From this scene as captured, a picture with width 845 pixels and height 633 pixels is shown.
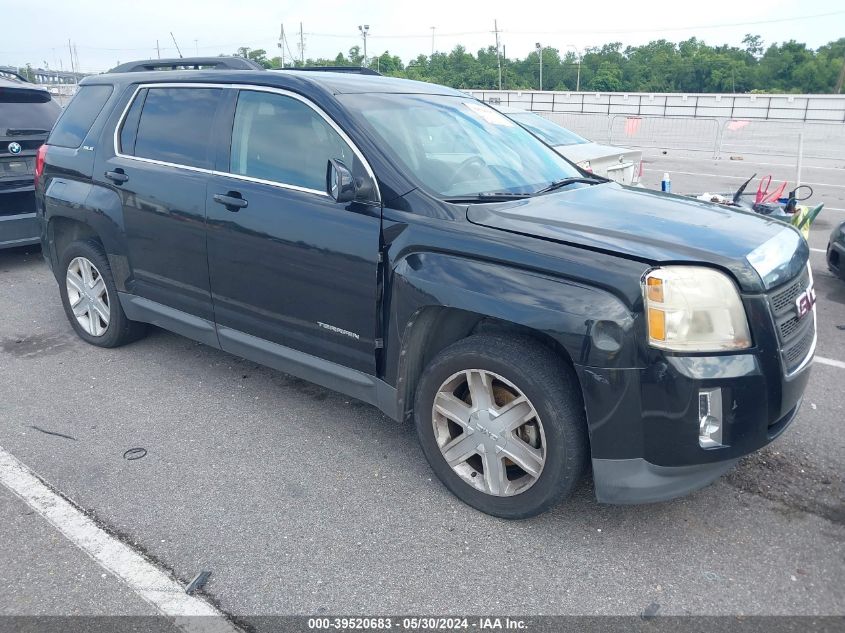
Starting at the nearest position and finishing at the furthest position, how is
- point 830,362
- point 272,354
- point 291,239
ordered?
point 291,239, point 272,354, point 830,362

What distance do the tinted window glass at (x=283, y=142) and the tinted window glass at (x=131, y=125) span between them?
102 centimetres

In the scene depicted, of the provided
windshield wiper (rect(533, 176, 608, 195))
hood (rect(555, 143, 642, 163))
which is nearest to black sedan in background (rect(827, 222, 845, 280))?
hood (rect(555, 143, 642, 163))

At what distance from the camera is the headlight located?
102 inches

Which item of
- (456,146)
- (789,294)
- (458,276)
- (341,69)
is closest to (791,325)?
(789,294)

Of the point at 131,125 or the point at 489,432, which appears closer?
the point at 489,432

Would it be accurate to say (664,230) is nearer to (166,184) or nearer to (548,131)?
(166,184)

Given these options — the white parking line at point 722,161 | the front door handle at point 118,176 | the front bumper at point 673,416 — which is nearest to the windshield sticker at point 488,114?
the front bumper at point 673,416

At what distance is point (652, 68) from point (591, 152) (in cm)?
7327

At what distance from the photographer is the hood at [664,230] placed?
8.86ft

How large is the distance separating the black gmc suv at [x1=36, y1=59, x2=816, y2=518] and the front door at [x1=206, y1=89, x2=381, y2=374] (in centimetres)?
1

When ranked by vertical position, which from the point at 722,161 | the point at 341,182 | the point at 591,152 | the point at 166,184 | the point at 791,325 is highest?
the point at 341,182

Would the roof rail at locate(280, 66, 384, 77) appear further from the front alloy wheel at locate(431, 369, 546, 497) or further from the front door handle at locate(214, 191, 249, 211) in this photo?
the front alloy wheel at locate(431, 369, 546, 497)

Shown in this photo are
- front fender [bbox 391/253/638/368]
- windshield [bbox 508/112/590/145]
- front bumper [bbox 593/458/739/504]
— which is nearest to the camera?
front fender [bbox 391/253/638/368]

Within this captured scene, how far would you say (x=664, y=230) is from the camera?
2951mm
